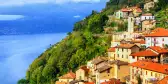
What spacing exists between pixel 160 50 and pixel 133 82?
16.3ft

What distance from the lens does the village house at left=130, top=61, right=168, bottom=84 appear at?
3347cm

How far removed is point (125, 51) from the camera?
43.0 metres

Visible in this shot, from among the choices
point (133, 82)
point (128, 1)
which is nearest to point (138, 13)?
point (128, 1)

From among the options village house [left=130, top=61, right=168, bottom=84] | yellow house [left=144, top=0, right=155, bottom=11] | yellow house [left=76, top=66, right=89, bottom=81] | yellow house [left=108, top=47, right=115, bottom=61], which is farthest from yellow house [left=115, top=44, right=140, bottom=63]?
yellow house [left=144, top=0, right=155, bottom=11]

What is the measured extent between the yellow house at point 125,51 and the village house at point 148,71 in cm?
444

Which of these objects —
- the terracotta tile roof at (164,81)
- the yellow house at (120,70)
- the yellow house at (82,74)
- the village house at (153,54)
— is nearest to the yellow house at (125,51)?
the yellow house at (120,70)

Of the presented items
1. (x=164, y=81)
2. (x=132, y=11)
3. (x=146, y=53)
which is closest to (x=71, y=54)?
(x=132, y=11)

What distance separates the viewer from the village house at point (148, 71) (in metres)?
33.5

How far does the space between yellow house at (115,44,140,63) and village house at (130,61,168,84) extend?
4.44 m

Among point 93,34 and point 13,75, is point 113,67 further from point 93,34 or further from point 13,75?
point 13,75

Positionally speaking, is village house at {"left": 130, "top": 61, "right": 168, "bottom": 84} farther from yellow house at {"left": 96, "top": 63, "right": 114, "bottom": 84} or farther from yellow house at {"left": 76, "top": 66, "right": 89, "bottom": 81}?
yellow house at {"left": 76, "top": 66, "right": 89, "bottom": 81}

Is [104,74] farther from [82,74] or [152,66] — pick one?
[152,66]

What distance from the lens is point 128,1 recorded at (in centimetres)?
8650

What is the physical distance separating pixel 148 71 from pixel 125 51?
8.44 m
